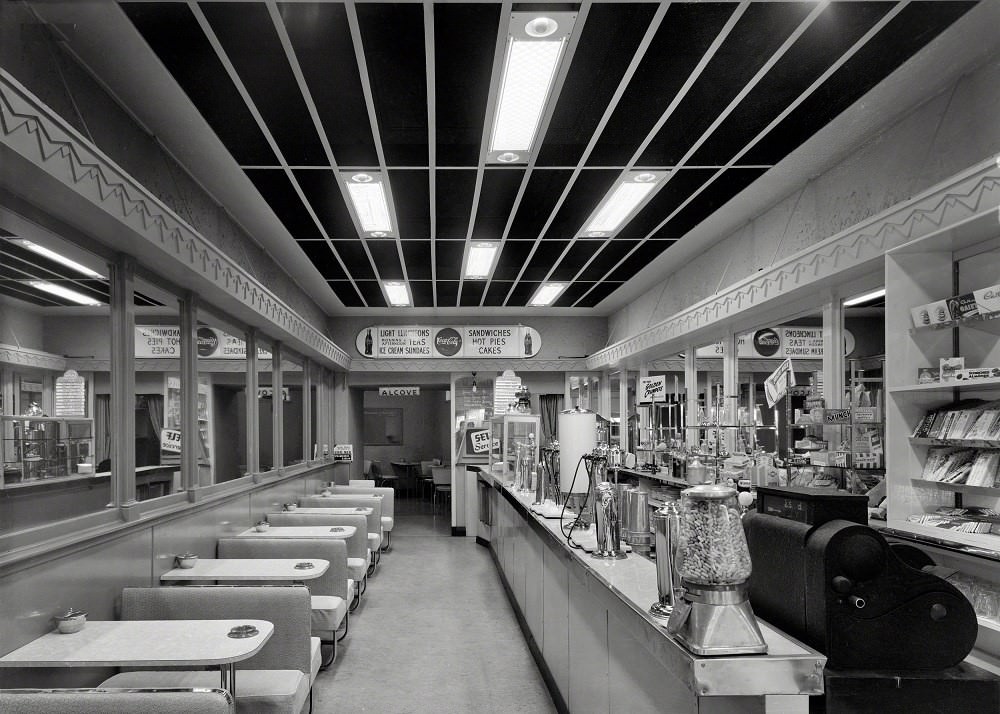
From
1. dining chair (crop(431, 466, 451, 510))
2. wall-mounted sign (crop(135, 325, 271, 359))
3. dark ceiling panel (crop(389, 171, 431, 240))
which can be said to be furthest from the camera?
dining chair (crop(431, 466, 451, 510))

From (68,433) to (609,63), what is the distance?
10.1 feet

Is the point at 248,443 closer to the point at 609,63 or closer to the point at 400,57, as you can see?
the point at 400,57

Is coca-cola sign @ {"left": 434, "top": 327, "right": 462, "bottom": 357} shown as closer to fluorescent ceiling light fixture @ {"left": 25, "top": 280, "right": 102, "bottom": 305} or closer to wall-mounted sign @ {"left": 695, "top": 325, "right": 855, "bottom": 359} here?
wall-mounted sign @ {"left": 695, "top": 325, "right": 855, "bottom": 359}

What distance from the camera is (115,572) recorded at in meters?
3.53

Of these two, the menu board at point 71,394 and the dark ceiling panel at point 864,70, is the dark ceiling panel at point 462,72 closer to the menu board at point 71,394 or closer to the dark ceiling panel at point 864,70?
the dark ceiling panel at point 864,70

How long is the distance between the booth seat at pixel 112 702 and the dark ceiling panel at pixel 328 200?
3.33m

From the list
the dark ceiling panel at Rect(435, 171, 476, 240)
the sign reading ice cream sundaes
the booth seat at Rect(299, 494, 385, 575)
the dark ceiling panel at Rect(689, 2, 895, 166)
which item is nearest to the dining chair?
the sign reading ice cream sundaes

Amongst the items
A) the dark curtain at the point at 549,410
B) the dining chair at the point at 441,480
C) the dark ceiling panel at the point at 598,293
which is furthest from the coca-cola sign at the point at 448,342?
the dining chair at the point at 441,480

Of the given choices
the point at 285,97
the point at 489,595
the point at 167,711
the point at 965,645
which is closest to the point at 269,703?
the point at 167,711

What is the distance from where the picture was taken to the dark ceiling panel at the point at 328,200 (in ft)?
15.8

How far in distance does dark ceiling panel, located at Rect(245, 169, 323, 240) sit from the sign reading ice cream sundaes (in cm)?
458

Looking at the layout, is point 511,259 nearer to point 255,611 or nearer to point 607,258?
point 607,258

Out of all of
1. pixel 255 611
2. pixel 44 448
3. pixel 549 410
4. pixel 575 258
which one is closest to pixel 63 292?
pixel 44 448

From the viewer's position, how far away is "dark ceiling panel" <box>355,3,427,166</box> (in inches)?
115
